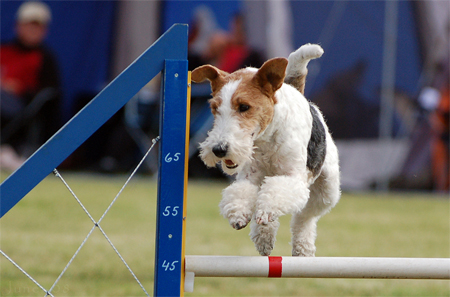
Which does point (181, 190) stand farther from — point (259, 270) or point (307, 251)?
point (307, 251)

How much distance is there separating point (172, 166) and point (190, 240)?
13.3ft

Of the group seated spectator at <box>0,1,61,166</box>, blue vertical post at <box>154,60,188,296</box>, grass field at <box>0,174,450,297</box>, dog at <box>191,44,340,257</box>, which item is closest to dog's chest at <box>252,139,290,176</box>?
dog at <box>191,44,340,257</box>

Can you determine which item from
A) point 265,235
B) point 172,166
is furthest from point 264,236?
point 172,166

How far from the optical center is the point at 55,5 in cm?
1225

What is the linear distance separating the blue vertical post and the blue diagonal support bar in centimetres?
8

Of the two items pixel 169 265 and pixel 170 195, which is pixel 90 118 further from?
pixel 169 265

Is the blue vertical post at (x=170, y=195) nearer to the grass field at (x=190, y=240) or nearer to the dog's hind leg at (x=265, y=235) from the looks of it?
the dog's hind leg at (x=265, y=235)

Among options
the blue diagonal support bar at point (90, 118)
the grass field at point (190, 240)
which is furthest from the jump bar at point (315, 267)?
the grass field at point (190, 240)

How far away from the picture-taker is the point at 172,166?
211cm

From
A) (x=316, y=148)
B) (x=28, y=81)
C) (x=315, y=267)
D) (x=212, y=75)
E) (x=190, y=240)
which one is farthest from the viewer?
(x=28, y=81)

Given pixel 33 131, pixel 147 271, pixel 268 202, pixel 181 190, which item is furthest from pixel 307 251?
pixel 33 131

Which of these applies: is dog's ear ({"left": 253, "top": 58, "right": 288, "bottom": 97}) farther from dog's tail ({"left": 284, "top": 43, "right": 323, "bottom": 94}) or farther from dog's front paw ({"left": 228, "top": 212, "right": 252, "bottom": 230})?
dog's front paw ({"left": 228, "top": 212, "right": 252, "bottom": 230})

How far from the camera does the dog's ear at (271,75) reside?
2.16m

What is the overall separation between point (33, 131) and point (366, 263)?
1109cm
